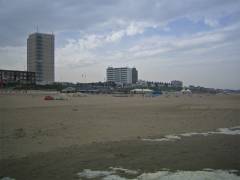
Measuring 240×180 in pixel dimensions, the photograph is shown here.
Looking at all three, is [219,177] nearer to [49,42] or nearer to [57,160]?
[57,160]

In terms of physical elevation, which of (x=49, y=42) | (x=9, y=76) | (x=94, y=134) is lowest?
(x=94, y=134)

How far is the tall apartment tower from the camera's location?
Answer: 488 ft

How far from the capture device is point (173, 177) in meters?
5.95

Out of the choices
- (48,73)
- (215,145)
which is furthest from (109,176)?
(48,73)

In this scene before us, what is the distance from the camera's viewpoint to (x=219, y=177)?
5895mm

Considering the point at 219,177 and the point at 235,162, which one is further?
the point at 235,162

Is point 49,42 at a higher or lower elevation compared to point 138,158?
higher

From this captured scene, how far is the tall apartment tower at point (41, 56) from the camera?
148875 mm

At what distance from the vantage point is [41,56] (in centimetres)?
14962

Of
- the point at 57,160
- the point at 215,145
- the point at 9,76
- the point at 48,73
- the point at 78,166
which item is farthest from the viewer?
the point at 48,73

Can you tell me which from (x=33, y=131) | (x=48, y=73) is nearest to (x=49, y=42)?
(x=48, y=73)

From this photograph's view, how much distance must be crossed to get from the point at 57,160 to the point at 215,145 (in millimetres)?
5647

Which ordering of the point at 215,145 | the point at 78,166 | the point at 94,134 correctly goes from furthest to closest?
the point at 94,134, the point at 215,145, the point at 78,166

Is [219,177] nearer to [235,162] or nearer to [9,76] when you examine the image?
[235,162]
